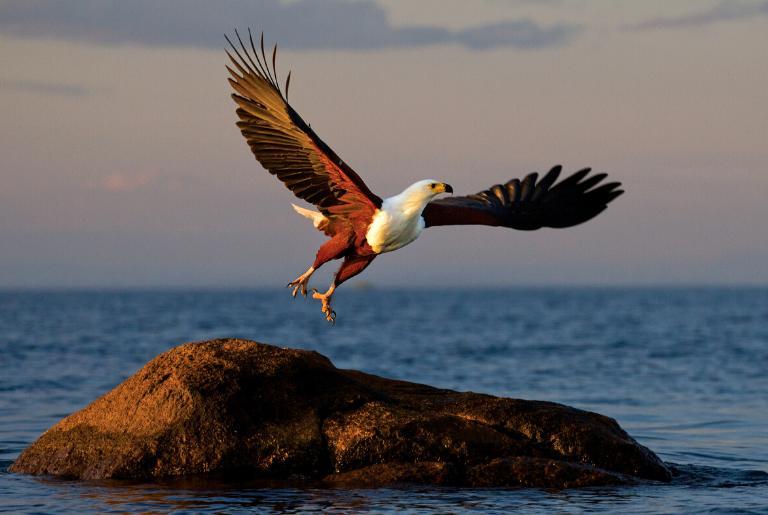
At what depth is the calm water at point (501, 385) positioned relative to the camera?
9016mm

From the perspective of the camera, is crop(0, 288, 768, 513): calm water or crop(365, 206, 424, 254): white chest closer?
crop(0, 288, 768, 513): calm water

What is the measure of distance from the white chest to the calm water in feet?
7.13

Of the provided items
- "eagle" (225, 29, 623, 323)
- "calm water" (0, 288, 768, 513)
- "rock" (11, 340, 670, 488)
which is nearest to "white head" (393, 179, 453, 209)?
"eagle" (225, 29, 623, 323)

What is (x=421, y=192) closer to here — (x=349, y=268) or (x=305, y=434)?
(x=349, y=268)

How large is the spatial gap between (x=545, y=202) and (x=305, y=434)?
11.9ft

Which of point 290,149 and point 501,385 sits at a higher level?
point 290,149

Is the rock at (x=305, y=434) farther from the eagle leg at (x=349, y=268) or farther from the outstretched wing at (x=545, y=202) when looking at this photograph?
the outstretched wing at (x=545, y=202)

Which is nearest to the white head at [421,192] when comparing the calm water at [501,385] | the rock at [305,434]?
the rock at [305,434]

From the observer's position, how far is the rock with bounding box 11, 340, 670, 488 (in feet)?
31.4

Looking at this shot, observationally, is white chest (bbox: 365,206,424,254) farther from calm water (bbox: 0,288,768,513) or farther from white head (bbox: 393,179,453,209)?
calm water (bbox: 0,288,768,513)

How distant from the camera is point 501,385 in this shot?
2170 centimetres

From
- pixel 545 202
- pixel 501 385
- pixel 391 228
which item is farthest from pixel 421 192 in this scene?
pixel 501 385

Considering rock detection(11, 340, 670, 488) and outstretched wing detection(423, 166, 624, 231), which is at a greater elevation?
outstretched wing detection(423, 166, 624, 231)

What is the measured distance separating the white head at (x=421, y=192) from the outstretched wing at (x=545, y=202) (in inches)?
48.3
